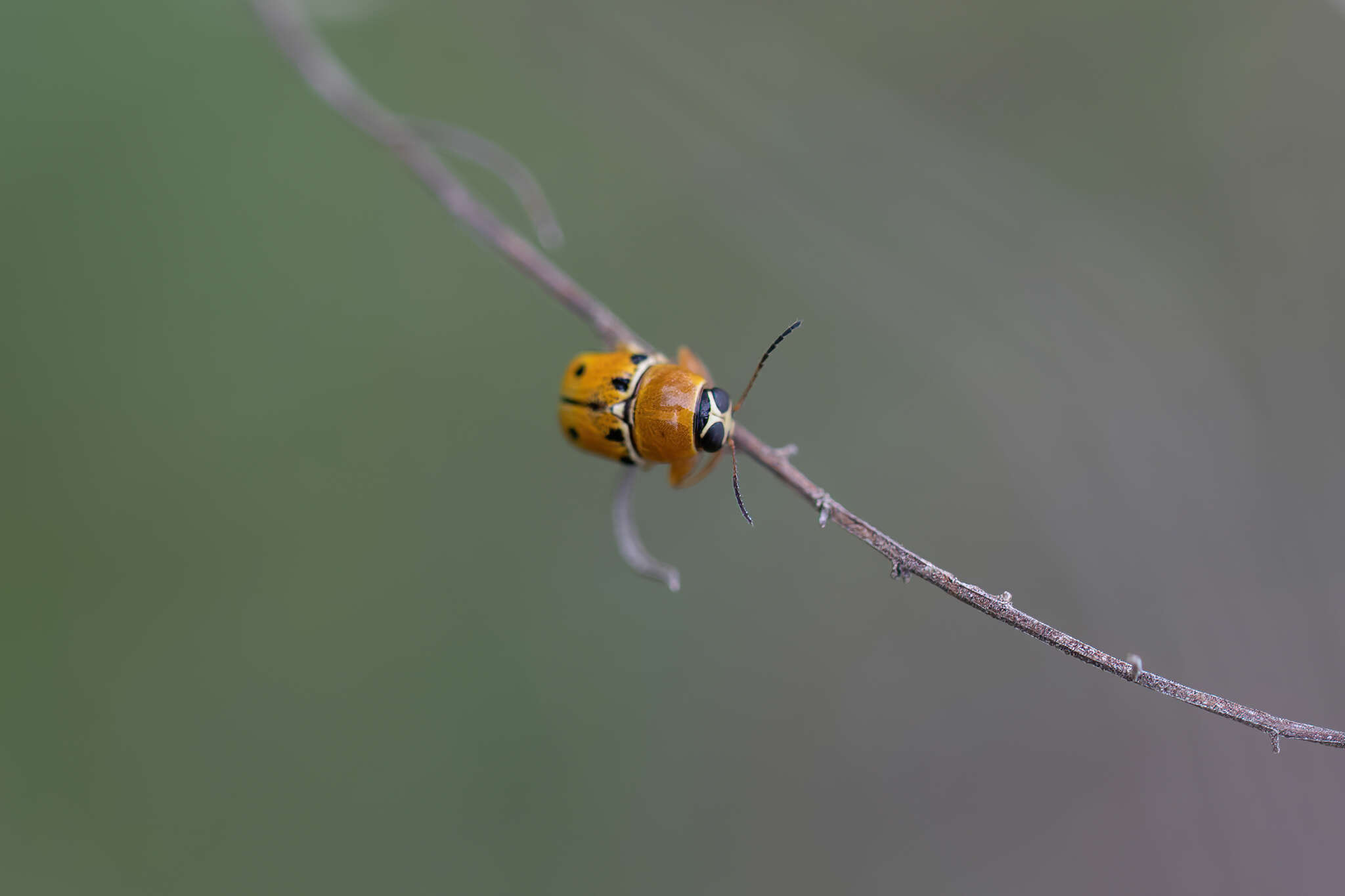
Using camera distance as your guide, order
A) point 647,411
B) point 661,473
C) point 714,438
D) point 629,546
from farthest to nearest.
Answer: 1. point 661,473
2. point 647,411
3. point 714,438
4. point 629,546

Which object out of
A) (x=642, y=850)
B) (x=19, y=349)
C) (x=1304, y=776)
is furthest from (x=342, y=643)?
(x=1304, y=776)

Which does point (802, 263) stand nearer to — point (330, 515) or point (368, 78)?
point (368, 78)

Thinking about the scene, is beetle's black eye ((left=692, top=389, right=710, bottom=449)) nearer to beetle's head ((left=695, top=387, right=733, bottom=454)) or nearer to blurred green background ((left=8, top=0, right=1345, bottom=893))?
beetle's head ((left=695, top=387, right=733, bottom=454))

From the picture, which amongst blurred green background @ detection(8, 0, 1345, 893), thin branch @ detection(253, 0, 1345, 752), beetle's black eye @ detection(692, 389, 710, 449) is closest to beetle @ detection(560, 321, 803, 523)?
beetle's black eye @ detection(692, 389, 710, 449)

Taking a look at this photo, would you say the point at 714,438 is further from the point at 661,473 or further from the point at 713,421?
the point at 661,473

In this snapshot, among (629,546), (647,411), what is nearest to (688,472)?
(647,411)

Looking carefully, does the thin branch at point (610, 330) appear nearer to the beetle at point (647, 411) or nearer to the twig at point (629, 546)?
the beetle at point (647, 411)
